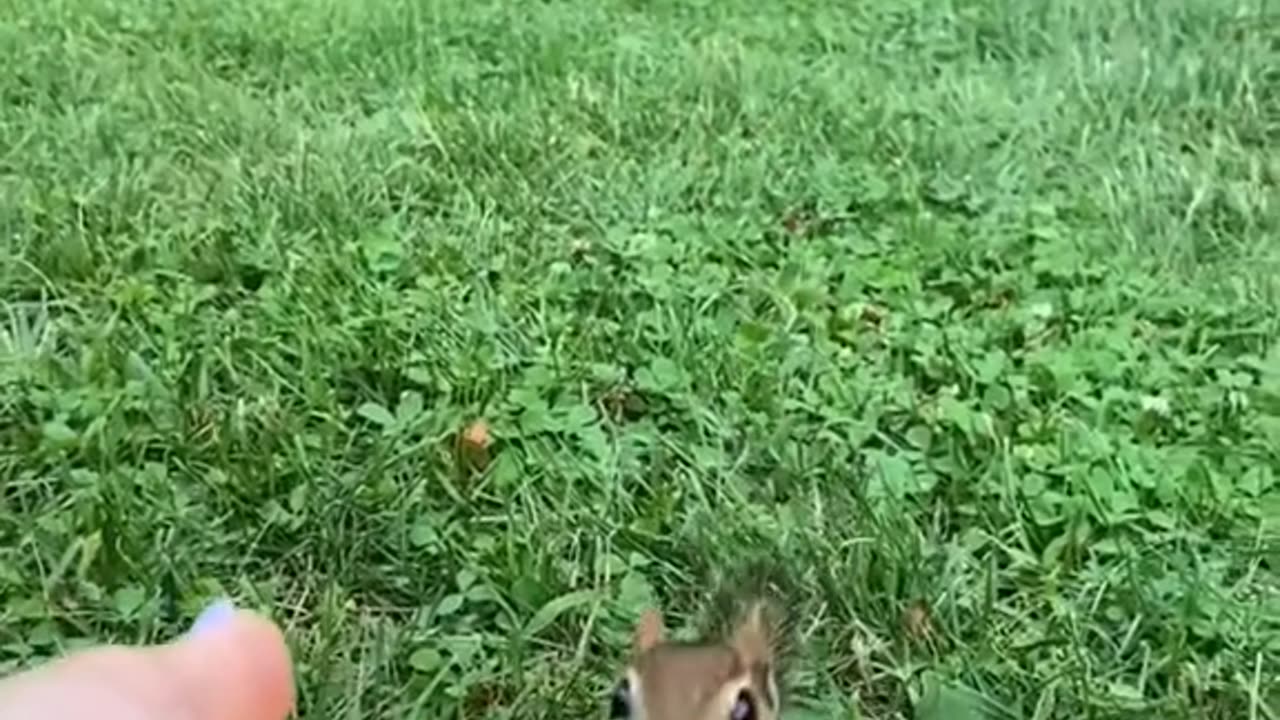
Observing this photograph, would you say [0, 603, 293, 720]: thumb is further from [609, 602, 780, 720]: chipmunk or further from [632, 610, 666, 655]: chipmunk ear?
[632, 610, 666, 655]: chipmunk ear

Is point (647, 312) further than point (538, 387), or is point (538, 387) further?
point (647, 312)

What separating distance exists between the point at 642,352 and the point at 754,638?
3.64 ft

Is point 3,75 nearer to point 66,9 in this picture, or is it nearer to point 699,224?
point 66,9

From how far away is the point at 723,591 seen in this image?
224 cm

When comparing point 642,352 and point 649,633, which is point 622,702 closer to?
point 649,633

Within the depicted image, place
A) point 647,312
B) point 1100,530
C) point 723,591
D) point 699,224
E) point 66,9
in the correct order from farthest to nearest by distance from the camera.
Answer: point 66,9 → point 699,224 → point 647,312 → point 1100,530 → point 723,591

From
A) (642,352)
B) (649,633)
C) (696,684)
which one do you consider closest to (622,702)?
(696,684)

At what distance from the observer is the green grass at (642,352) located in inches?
92.9

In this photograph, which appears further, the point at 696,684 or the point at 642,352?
the point at 642,352

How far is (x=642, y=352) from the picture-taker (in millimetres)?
2941

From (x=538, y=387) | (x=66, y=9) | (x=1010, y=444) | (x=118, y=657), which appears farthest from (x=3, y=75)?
(x=118, y=657)

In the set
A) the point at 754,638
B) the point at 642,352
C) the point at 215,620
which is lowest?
the point at 642,352

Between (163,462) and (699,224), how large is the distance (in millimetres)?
1069

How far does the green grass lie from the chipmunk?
42cm
